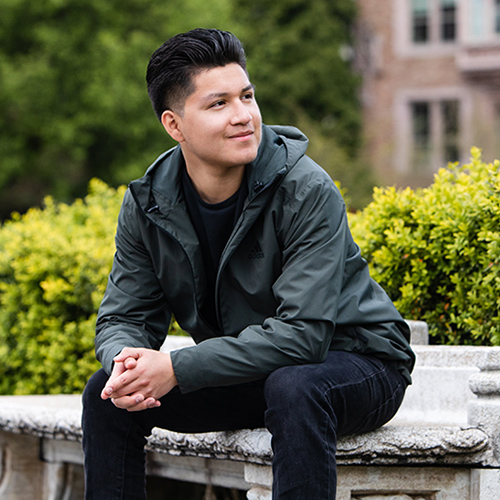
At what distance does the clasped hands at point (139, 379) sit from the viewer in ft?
8.79

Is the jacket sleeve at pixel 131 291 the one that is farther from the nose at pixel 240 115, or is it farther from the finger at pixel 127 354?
the nose at pixel 240 115

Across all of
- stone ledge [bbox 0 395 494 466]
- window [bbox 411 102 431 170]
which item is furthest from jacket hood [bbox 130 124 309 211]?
window [bbox 411 102 431 170]

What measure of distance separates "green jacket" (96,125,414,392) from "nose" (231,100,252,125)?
148 mm

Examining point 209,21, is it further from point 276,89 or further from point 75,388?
point 75,388

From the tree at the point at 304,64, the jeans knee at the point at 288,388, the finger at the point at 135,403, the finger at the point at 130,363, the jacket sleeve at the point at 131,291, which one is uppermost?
the tree at the point at 304,64

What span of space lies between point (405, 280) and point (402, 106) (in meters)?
20.1

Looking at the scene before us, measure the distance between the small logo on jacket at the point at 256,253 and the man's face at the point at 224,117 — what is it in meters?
0.28

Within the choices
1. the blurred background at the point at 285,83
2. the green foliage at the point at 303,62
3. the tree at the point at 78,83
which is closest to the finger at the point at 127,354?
the blurred background at the point at 285,83

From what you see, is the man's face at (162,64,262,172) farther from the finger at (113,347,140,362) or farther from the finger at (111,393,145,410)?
the finger at (111,393,145,410)

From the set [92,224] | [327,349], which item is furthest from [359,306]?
[92,224]

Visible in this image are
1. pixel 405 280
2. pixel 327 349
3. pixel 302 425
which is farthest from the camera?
pixel 405 280

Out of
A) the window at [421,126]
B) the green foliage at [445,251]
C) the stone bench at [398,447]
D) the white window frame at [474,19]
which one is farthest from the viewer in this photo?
the white window frame at [474,19]

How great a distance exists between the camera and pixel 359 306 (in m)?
2.84

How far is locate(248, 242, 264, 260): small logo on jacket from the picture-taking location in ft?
9.57
